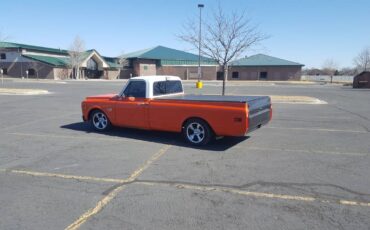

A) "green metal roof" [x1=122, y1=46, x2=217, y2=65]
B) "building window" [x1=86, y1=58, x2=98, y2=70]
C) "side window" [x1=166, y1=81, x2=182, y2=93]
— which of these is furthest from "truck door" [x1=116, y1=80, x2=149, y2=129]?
"green metal roof" [x1=122, y1=46, x2=217, y2=65]

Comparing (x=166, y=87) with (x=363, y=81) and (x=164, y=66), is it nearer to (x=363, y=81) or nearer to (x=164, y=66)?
(x=363, y=81)

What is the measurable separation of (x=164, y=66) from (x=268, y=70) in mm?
24600

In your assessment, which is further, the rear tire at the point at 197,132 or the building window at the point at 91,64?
the building window at the point at 91,64

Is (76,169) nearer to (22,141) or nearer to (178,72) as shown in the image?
(22,141)

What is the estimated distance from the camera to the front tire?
9084mm

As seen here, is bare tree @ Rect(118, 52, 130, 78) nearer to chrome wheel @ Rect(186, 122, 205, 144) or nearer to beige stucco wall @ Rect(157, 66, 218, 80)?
beige stucco wall @ Rect(157, 66, 218, 80)

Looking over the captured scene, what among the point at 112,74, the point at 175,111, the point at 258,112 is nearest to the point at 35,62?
the point at 112,74

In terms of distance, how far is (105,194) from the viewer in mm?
4648

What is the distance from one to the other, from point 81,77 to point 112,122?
220 ft

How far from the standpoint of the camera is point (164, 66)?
253 ft

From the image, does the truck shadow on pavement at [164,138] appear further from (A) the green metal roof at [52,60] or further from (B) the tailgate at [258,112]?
(A) the green metal roof at [52,60]

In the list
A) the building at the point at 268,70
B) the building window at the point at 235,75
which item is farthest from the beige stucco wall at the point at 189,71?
the building at the point at 268,70

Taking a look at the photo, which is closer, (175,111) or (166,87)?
(175,111)

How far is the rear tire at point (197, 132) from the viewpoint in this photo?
24.1 ft
